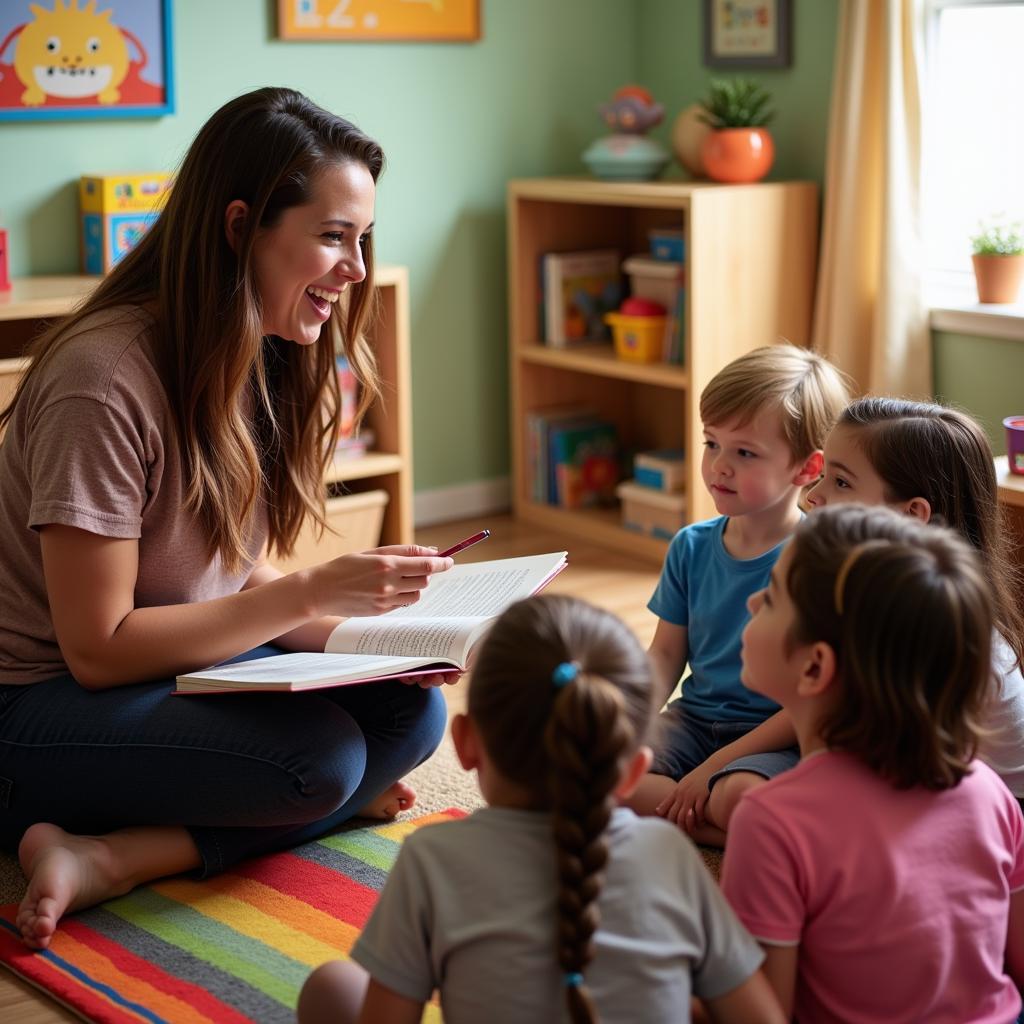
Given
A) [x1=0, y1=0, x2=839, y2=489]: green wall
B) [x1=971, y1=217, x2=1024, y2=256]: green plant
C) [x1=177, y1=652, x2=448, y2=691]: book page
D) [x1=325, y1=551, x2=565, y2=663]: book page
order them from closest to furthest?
[x1=177, y1=652, x2=448, y2=691]: book page → [x1=325, y1=551, x2=565, y2=663]: book page → [x1=971, y1=217, x2=1024, y2=256]: green plant → [x1=0, y1=0, x2=839, y2=489]: green wall

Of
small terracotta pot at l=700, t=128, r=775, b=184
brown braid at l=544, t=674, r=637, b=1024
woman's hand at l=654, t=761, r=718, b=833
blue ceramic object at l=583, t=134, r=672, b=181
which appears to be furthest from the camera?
blue ceramic object at l=583, t=134, r=672, b=181

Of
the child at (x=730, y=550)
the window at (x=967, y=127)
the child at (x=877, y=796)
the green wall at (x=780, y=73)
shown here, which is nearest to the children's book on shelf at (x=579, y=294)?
the green wall at (x=780, y=73)

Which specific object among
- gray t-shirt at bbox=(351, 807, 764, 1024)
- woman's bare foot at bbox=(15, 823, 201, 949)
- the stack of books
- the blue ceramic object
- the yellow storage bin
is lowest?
woman's bare foot at bbox=(15, 823, 201, 949)

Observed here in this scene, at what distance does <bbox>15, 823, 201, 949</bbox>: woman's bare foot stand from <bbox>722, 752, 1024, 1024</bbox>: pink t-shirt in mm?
797

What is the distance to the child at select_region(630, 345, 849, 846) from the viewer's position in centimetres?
182

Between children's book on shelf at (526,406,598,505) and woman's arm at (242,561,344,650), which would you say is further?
children's book on shelf at (526,406,598,505)

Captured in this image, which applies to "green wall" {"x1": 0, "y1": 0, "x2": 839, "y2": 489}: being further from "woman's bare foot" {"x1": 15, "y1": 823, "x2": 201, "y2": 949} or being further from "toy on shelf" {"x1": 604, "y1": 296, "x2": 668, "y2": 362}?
"woman's bare foot" {"x1": 15, "y1": 823, "x2": 201, "y2": 949}

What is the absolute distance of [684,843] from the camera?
1069 mm

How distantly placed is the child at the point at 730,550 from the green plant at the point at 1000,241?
1208 mm

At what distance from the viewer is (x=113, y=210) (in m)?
2.87

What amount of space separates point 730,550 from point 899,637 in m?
0.76

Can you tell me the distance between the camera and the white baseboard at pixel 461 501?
11.9 feet

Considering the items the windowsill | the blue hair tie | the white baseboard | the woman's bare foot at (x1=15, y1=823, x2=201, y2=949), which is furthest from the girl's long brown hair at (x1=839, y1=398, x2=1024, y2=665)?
the white baseboard

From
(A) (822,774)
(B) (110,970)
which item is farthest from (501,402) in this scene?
(A) (822,774)
